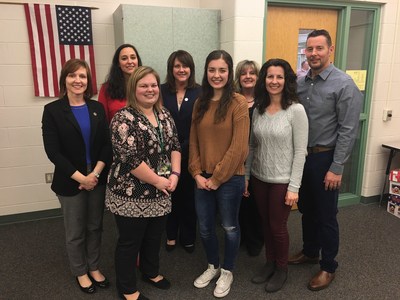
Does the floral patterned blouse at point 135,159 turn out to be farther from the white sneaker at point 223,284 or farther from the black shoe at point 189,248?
the black shoe at point 189,248

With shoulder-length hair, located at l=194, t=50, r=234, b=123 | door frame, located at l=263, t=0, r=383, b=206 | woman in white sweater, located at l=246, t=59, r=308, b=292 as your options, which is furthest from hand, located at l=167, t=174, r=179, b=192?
door frame, located at l=263, t=0, r=383, b=206

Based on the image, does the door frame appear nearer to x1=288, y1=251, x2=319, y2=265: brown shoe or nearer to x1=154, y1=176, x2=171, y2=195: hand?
x1=288, y1=251, x2=319, y2=265: brown shoe

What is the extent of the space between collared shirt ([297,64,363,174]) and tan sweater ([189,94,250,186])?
50 cm

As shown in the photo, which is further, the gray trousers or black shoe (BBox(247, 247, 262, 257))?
black shoe (BBox(247, 247, 262, 257))

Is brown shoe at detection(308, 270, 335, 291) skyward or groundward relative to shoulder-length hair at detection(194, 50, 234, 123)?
groundward

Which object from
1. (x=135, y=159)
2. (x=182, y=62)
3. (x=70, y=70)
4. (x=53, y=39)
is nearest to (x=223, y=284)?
(x=135, y=159)

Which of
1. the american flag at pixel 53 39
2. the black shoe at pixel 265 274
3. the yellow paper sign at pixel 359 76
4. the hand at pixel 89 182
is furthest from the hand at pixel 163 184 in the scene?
the yellow paper sign at pixel 359 76

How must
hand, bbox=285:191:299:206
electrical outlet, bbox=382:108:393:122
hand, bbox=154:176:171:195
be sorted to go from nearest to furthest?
1. hand, bbox=154:176:171:195
2. hand, bbox=285:191:299:206
3. electrical outlet, bbox=382:108:393:122

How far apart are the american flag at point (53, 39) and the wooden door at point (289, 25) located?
1611 millimetres

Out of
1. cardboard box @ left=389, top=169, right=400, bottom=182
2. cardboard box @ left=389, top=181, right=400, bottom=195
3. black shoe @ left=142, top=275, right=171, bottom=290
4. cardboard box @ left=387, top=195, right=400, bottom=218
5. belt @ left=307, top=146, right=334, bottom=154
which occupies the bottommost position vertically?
black shoe @ left=142, top=275, right=171, bottom=290

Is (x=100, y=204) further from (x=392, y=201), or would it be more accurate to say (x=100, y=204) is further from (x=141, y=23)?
(x=392, y=201)

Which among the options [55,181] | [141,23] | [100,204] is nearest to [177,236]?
[100,204]

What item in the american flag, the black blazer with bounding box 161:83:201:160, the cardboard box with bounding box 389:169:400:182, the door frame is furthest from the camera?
the cardboard box with bounding box 389:169:400:182

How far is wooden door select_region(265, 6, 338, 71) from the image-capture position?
3.05 metres
